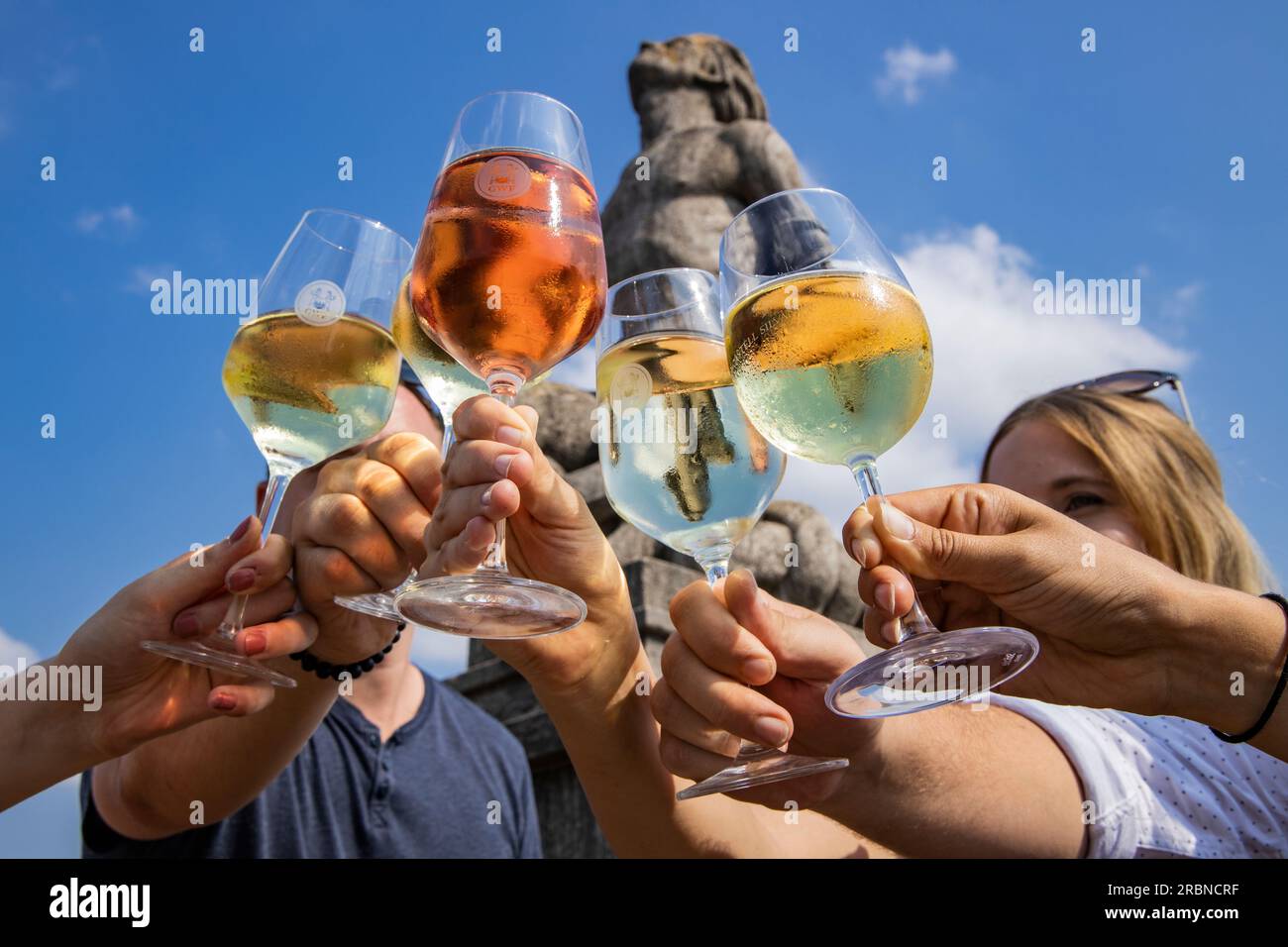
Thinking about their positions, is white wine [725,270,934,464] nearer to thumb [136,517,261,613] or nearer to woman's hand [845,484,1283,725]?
woman's hand [845,484,1283,725]

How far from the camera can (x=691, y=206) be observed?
32.1 feet

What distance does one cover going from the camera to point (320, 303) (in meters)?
1.85

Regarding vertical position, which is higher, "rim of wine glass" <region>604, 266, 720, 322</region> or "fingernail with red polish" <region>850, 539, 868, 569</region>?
"rim of wine glass" <region>604, 266, 720, 322</region>

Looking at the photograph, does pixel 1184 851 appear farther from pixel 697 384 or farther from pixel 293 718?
pixel 293 718

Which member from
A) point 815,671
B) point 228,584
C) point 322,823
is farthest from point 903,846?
point 322,823

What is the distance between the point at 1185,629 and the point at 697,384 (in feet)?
3.34

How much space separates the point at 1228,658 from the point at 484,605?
4.59 feet

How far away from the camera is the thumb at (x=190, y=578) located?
1741 mm

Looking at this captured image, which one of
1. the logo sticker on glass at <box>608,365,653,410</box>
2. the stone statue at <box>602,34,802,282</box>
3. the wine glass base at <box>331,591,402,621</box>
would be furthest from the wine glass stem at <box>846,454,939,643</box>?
the stone statue at <box>602,34,802,282</box>

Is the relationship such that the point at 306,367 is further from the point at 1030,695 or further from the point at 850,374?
the point at 1030,695

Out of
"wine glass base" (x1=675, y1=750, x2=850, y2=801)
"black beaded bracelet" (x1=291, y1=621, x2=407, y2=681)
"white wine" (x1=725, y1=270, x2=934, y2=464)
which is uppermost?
"white wine" (x1=725, y1=270, x2=934, y2=464)

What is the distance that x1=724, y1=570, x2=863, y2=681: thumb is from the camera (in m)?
1.52

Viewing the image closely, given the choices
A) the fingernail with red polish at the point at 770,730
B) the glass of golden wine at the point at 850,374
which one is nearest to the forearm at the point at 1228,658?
the glass of golden wine at the point at 850,374

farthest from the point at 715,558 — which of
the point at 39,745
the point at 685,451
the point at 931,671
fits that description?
the point at 39,745
